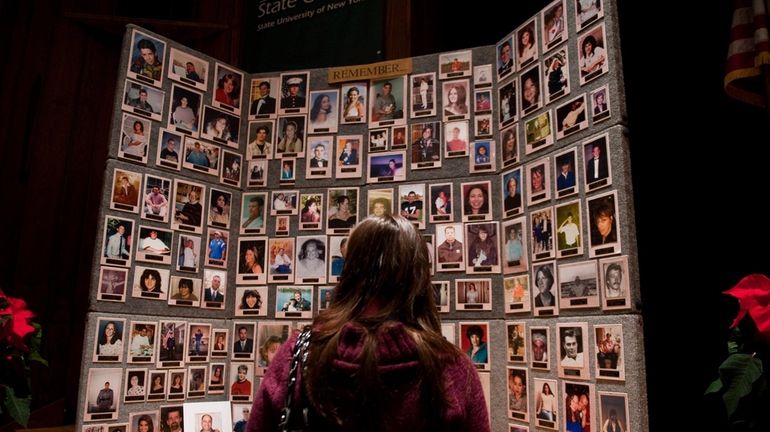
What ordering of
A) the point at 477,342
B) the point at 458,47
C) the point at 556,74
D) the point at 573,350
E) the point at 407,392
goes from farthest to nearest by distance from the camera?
the point at 458,47 → the point at 477,342 → the point at 556,74 → the point at 573,350 → the point at 407,392

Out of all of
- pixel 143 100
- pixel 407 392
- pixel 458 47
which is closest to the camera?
pixel 407 392

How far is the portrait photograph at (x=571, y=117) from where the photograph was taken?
2408 mm

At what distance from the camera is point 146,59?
2.95 m

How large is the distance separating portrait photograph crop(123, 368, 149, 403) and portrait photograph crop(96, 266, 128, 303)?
326mm

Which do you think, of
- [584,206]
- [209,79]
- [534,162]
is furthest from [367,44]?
[584,206]

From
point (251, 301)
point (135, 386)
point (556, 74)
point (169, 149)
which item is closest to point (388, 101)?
point (556, 74)

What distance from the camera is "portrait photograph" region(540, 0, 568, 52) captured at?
8.41 ft

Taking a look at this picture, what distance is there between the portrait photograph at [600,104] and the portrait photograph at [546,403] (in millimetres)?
1038

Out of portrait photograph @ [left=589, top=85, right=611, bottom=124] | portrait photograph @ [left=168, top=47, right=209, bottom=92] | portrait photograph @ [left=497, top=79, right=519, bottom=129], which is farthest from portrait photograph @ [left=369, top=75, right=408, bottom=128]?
portrait photograph @ [left=589, top=85, right=611, bottom=124]

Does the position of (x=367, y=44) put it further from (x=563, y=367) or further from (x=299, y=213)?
(x=563, y=367)

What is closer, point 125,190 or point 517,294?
point 517,294

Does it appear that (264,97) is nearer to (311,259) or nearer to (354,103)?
(354,103)

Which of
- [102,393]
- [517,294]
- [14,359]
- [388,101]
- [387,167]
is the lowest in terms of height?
[102,393]

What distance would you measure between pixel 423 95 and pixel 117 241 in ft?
5.22
